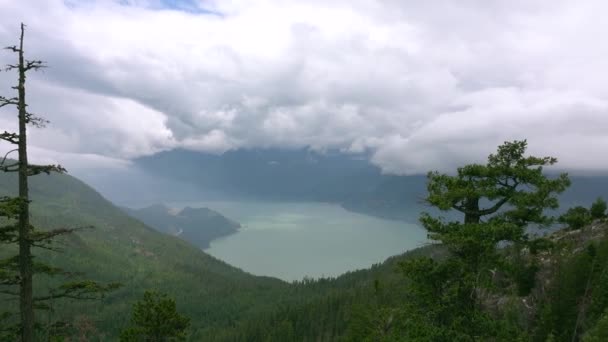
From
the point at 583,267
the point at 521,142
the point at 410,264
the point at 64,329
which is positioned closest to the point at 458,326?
the point at 410,264

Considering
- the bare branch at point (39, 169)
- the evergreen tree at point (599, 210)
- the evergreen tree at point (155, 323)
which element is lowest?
the evergreen tree at point (155, 323)

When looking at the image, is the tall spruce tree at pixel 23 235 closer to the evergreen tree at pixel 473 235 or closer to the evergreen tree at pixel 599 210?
the evergreen tree at pixel 473 235

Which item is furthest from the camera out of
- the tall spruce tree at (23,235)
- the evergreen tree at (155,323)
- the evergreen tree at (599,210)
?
the evergreen tree at (599,210)

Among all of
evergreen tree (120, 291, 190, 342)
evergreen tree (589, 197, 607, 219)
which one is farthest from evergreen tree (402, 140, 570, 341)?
evergreen tree (589, 197, 607, 219)

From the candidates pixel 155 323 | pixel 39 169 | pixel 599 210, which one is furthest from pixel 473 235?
pixel 599 210

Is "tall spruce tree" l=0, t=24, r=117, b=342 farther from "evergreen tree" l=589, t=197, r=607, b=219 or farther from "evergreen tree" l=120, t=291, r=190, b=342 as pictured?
"evergreen tree" l=589, t=197, r=607, b=219

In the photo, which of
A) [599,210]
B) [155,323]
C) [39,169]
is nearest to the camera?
[39,169]

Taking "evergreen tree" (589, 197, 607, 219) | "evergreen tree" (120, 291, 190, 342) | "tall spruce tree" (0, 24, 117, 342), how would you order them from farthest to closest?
"evergreen tree" (589, 197, 607, 219) < "evergreen tree" (120, 291, 190, 342) < "tall spruce tree" (0, 24, 117, 342)

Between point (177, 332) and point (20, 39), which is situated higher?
point (20, 39)

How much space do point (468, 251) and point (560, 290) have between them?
26463mm

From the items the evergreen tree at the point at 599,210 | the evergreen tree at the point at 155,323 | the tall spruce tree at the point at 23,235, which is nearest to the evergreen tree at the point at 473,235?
the tall spruce tree at the point at 23,235

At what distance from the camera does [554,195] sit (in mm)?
13867

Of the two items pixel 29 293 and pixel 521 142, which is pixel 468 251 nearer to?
pixel 521 142

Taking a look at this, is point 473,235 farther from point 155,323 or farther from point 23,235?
point 155,323
